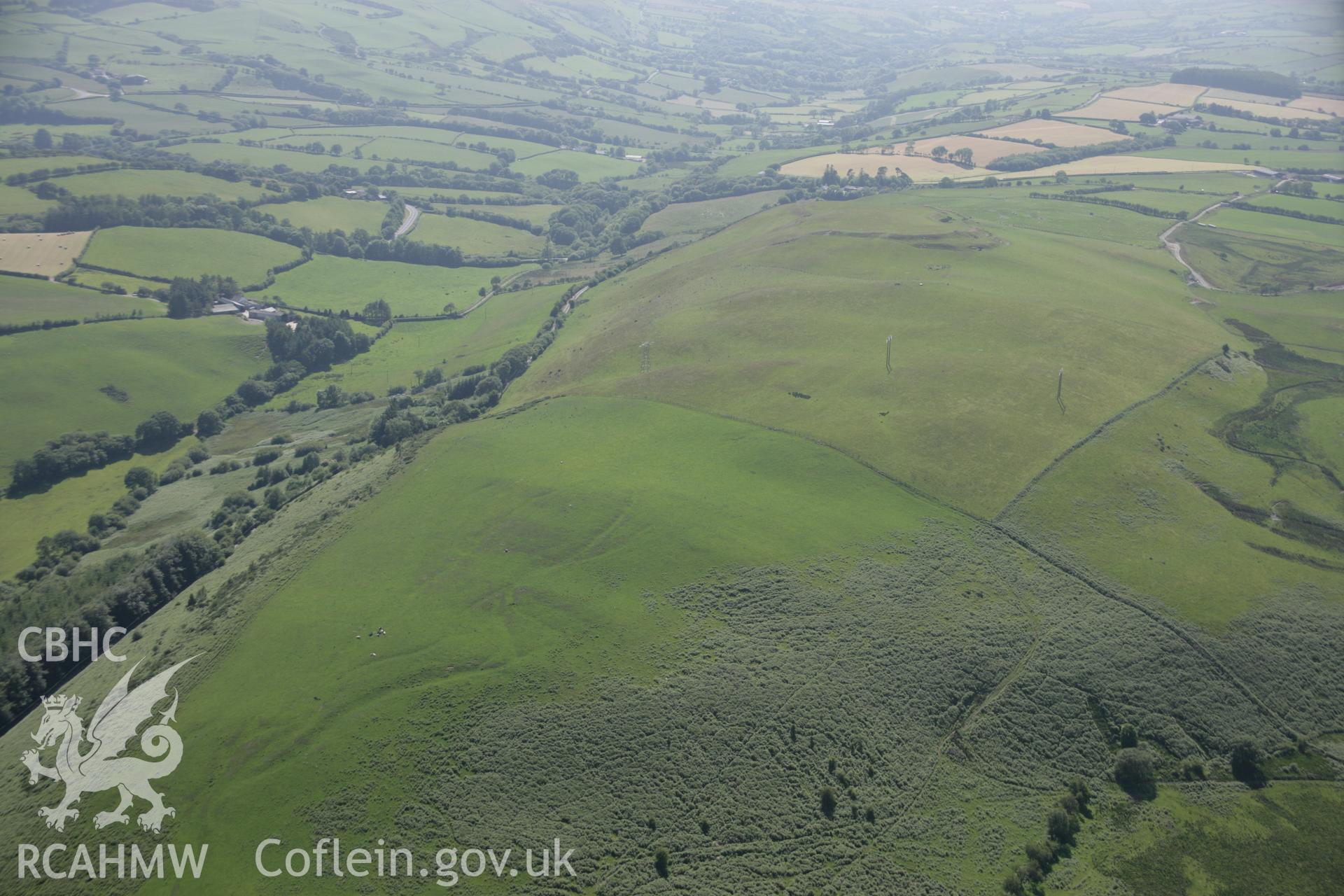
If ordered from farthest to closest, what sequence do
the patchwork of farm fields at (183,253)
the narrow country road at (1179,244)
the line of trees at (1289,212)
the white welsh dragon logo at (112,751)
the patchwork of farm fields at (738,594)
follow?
the patchwork of farm fields at (183,253), the line of trees at (1289,212), the narrow country road at (1179,244), the white welsh dragon logo at (112,751), the patchwork of farm fields at (738,594)

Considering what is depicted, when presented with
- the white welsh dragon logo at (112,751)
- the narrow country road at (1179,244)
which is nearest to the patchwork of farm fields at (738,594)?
the white welsh dragon logo at (112,751)

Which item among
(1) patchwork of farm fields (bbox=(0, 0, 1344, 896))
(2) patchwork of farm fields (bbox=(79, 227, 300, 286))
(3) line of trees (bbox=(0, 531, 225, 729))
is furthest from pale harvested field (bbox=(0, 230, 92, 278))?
(3) line of trees (bbox=(0, 531, 225, 729))

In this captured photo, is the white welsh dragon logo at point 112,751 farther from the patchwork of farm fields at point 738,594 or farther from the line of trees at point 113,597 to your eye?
the line of trees at point 113,597

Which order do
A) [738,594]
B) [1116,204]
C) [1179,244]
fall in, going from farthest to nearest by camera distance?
[1116,204] → [1179,244] → [738,594]

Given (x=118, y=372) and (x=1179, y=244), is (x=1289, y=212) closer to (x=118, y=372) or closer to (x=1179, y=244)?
(x=1179, y=244)

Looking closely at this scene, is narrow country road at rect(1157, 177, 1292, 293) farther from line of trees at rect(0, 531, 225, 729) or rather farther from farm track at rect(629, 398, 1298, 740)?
line of trees at rect(0, 531, 225, 729)

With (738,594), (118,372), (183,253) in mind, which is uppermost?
(183,253)

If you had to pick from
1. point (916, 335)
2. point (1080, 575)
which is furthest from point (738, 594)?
point (916, 335)
